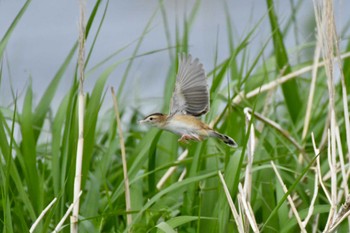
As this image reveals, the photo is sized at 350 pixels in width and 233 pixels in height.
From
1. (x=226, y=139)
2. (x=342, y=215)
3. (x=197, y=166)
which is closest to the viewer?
(x=226, y=139)

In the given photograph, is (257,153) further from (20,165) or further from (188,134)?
(188,134)

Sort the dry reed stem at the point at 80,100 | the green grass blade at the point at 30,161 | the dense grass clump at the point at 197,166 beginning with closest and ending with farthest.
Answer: the dry reed stem at the point at 80,100 < the dense grass clump at the point at 197,166 < the green grass blade at the point at 30,161

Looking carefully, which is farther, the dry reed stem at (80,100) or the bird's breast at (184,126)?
the dry reed stem at (80,100)

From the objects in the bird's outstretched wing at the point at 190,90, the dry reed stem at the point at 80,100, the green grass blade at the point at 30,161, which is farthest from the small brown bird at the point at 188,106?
the green grass blade at the point at 30,161

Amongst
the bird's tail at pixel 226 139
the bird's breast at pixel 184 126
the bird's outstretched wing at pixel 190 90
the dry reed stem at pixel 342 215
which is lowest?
the dry reed stem at pixel 342 215

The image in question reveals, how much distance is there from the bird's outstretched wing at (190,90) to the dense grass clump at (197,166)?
35cm

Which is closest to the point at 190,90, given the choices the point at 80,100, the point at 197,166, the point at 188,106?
the point at 188,106

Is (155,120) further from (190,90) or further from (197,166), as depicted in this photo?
(197,166)

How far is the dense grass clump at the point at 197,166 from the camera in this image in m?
2.32

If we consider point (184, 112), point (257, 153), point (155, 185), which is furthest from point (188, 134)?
point (257, 153)

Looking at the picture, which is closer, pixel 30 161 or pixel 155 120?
pixel 155 120

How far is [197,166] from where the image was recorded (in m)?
2.65

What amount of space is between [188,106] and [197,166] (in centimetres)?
87

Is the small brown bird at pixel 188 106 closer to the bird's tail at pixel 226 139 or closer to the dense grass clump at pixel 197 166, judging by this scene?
the bird's tail at pixel 226 139
